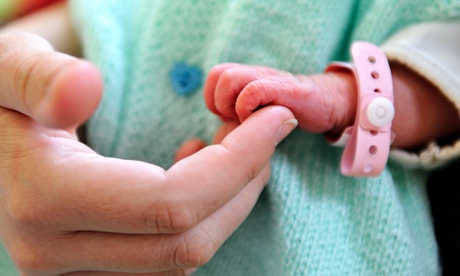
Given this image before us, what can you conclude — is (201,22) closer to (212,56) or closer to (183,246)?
(212,56)

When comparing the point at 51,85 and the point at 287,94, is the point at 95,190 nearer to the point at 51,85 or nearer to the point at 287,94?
the point at 51,85

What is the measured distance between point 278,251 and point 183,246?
0.17 metres

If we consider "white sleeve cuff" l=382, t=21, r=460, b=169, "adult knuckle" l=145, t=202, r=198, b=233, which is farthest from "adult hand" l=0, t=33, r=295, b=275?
"white sleeve cuff" l=382, t=21, r=460, b=169

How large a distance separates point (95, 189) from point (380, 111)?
1.18ft

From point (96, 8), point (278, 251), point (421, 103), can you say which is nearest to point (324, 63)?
point (421, 103)

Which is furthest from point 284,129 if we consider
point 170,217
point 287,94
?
point 170,217

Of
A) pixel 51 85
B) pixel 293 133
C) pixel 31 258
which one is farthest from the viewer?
pixel 293 133

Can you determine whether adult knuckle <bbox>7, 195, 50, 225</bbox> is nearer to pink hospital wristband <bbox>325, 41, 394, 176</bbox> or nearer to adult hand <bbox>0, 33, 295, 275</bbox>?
adult hand <bbox>0, 33, 295, 275</bbox>

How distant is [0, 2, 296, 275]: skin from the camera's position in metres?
0.44

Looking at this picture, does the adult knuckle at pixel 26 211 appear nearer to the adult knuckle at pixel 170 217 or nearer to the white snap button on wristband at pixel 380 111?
the adult knuckle at pixel 170 217

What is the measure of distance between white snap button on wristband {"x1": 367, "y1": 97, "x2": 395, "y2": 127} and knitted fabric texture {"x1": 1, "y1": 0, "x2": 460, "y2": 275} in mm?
101

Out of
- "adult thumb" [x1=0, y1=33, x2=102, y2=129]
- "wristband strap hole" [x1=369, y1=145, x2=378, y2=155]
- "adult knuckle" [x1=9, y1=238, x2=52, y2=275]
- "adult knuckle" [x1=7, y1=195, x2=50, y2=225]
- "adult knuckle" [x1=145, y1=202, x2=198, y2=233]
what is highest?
"adult thumb" [x1=0, y1=33, x2=102, y2=129]

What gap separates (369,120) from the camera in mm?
561

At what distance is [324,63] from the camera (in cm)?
67
